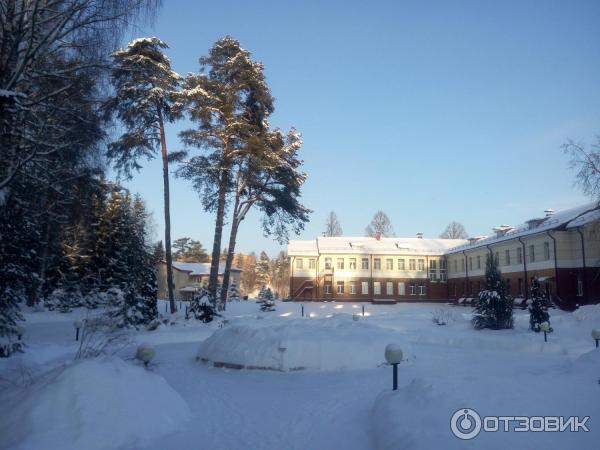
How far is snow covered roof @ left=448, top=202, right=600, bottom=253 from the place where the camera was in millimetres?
30259

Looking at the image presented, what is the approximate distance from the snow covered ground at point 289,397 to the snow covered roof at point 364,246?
36.2 metres

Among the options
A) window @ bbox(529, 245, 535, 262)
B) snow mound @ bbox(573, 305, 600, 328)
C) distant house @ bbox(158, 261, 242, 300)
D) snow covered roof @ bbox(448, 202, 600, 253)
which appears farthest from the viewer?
distant house @ bbox(158, 261, 242, 300)

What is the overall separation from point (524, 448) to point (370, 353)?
781cm

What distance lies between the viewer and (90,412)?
229 inches

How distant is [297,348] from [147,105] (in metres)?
19.0

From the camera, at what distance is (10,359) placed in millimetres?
12125

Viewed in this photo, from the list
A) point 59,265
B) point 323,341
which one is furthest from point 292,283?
point 323,341

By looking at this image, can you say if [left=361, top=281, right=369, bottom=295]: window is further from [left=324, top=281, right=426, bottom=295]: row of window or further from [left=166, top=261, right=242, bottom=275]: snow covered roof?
[left=166, top=261, right=242, bottom=275]: snow covered roof

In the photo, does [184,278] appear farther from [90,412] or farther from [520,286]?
[90,412]

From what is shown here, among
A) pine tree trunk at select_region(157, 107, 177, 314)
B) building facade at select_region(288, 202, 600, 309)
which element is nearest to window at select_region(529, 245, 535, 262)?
building facade at select_region(288, 202, 600, 309)

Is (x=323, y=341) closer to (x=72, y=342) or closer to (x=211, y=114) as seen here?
(x=72, y=342)

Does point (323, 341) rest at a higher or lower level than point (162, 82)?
lower

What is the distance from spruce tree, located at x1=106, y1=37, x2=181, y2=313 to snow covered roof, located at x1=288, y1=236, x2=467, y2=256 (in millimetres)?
24772

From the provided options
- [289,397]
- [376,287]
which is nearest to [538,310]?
[289,397]
